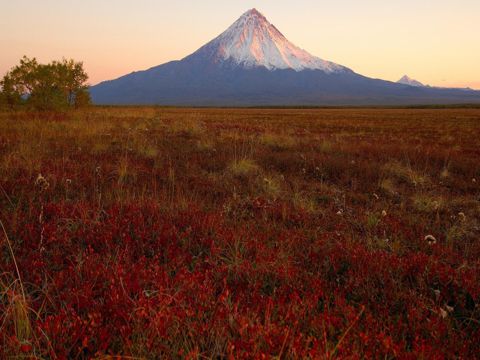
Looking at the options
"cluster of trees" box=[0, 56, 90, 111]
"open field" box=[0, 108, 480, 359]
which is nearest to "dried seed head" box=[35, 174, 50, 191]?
"open field" box=[0, 108, 480, 359]

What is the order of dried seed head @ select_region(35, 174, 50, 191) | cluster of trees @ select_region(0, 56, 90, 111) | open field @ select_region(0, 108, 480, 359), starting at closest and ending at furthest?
open field @ select_region(0, 108, 480, 359), dried seed head @ select_region(35, 174, 50, 191), cluster of trees @ select_region(0, 56, 90, 111)

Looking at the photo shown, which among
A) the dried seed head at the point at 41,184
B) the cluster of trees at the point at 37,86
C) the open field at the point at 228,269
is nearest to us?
the open field at the point at 228,269

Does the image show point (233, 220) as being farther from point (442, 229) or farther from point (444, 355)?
point (442, 229)

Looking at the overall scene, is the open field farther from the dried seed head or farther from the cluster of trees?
the cluster of trees

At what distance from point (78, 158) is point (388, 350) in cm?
723

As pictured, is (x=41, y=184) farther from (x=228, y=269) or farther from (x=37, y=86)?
(x=37, y=86)

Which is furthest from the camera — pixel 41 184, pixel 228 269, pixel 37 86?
pixel 37 86

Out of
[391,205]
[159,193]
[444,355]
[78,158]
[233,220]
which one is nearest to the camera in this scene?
[444,355]

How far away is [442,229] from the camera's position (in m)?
4.98

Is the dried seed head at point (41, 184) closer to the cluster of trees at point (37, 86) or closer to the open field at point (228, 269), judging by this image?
the open field at point (228, 269)

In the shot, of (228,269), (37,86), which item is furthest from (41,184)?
(37,86)

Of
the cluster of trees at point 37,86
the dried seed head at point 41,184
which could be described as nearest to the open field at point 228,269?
the dried seed head at point 41,184

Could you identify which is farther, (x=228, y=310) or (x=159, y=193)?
(x=159, y=193)

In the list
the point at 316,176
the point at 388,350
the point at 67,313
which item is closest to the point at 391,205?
the point at 316,176
